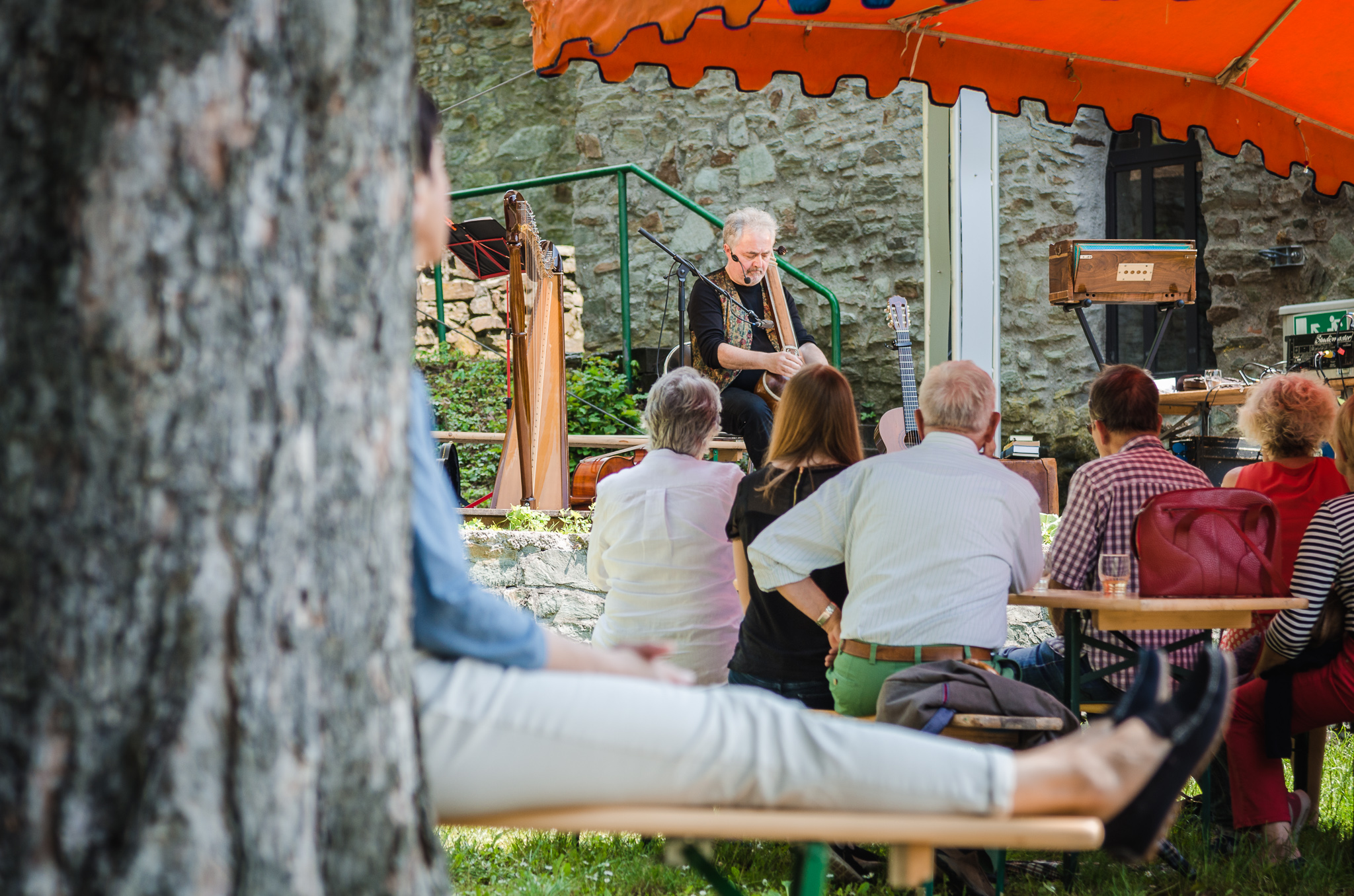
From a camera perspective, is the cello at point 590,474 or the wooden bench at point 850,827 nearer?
the wooden bench at point 850,827

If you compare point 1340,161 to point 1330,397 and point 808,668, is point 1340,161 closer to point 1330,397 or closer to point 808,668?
point 1330,397

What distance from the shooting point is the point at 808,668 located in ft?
9.44

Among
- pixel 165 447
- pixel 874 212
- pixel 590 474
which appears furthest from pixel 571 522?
pixel 874 212

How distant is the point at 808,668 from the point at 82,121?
221 centimetres

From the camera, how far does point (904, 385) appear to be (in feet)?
15.9

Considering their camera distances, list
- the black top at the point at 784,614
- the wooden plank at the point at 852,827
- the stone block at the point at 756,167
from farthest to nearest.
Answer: the stone block at the point at 756,167, the black top at the point at 784,614, the wooden plank at the point at 852,827

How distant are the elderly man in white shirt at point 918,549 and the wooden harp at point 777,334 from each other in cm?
165

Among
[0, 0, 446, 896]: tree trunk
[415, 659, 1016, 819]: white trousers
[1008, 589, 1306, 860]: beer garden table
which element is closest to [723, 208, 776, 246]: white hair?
[1008, 589, 1306, 860]: beer garden table

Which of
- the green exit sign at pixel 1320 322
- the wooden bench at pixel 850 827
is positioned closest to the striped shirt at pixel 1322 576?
the wooden bench at pixel 850 827

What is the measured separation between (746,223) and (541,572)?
1.55 m

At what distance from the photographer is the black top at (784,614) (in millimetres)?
2873

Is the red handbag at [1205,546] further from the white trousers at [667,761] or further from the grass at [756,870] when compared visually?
the white trousers at [667,761]

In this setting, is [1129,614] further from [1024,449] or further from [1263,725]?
[1024,449]

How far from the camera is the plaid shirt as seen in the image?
2.89 meters
